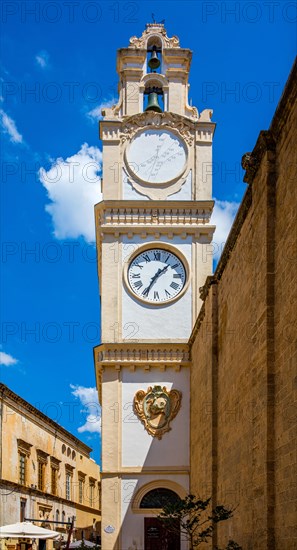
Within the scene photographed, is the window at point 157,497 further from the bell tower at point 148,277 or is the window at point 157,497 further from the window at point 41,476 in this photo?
the window at point 41,476

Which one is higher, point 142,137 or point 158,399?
point 142,137

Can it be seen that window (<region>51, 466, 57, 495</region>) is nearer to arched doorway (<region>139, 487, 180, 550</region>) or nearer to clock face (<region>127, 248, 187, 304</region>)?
arched doorway (<region>139, 487, 180, 550</region>)

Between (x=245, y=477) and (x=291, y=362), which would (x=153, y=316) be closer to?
(x=245, y=477)

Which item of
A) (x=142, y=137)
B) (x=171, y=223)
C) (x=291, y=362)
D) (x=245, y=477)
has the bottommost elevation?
(x=245, y=477)

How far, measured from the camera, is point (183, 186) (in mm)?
26781

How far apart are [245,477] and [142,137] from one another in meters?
15.0

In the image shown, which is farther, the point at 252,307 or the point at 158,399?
the point at 158,399

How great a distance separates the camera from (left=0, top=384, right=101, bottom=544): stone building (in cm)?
3208

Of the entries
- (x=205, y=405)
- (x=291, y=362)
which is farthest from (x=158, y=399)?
(x=291, y=362)

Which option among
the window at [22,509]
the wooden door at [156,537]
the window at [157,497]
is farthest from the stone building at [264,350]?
the window at [22,509]

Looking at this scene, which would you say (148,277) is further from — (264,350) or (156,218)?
(264,350)

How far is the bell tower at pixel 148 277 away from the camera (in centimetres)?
2470

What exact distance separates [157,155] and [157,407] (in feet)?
25.7

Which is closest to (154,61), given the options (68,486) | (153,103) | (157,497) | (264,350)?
(153,103)
